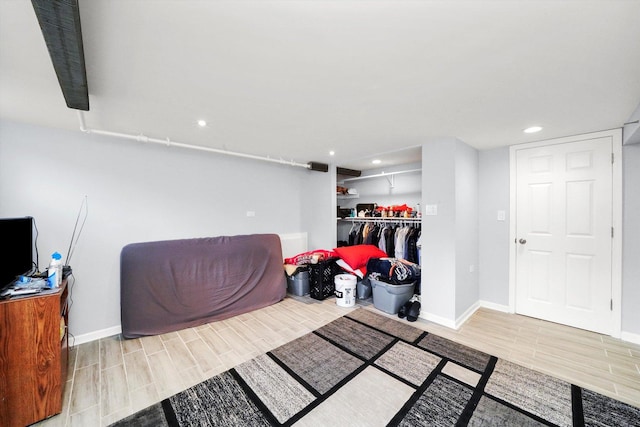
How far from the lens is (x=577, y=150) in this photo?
286cm

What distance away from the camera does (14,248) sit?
1.91 metres

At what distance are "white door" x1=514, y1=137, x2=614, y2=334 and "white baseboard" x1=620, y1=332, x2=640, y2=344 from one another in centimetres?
9

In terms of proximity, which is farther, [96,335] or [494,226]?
[494,226]

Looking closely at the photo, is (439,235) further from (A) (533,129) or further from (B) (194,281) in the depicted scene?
(B) (194,281)

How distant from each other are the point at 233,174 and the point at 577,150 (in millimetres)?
4593

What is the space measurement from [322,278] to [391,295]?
110 centimetres

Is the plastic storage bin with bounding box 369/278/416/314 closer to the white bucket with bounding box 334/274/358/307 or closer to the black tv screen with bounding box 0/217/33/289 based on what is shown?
the white bucket with bounding box 334/274/358/307

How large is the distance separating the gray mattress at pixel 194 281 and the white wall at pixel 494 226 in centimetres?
305

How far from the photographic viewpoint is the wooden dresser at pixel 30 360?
1578mm

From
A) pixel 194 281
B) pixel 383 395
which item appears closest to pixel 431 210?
pixel 383 395

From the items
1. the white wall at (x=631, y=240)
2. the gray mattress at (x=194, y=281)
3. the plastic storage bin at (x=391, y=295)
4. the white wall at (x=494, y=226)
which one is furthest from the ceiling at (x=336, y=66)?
the plastic storage bin at (x=391, y=295)

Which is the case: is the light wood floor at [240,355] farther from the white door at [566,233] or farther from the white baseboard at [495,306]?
the white door at [566,233]

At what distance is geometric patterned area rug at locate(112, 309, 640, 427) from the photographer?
64.1 inches

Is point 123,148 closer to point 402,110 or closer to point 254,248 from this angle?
point 254,248
